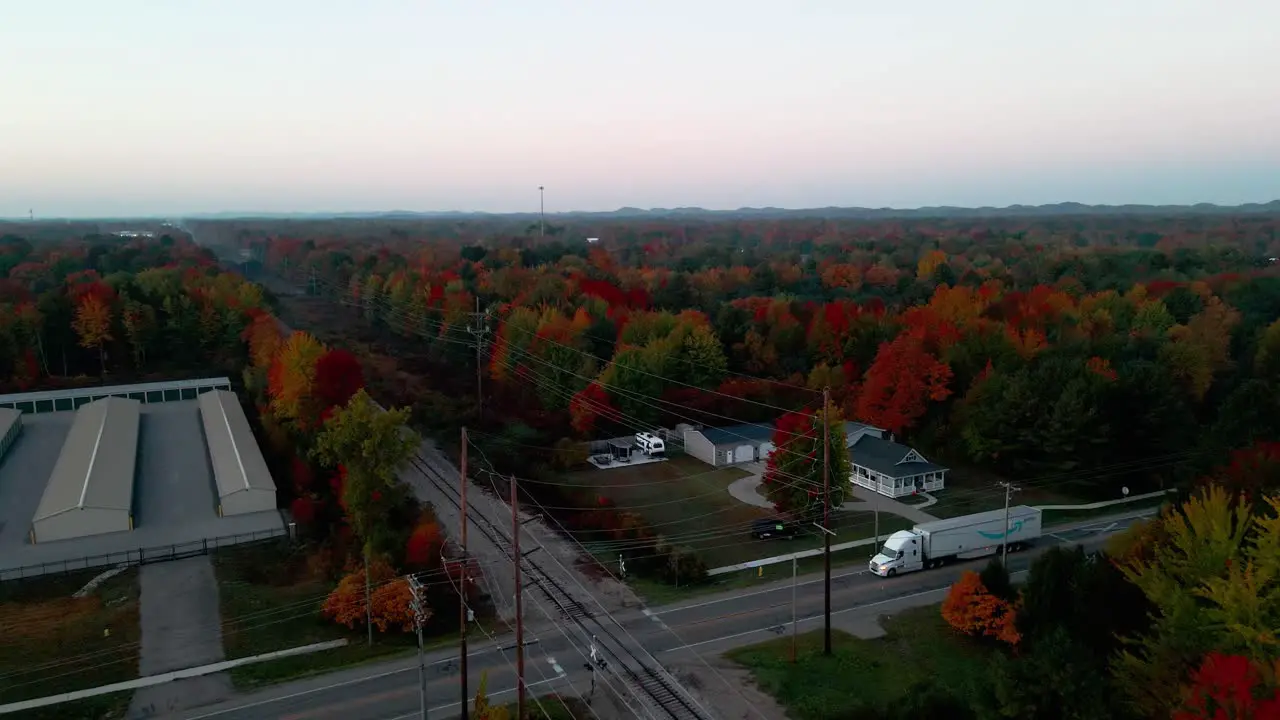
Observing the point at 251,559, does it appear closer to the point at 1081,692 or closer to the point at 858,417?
the point at 1081,692

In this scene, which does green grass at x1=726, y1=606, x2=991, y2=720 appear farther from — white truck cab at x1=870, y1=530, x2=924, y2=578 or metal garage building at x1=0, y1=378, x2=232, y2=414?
metal garage building at x1=0, y1=378, x2=232, y2=414

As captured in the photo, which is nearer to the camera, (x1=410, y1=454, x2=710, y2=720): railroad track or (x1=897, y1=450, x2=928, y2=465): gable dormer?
(x1=410, y1=454, x2=710, y2=720): railroad track

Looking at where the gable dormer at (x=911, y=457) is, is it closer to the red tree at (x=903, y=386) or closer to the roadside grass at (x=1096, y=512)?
the red tree at (x=903, y=386)

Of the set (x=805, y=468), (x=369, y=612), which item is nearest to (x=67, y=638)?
(x=369, y=612)

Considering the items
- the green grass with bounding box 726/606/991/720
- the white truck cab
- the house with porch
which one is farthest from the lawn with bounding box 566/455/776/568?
the green grass with bounding box 726/606/991/720

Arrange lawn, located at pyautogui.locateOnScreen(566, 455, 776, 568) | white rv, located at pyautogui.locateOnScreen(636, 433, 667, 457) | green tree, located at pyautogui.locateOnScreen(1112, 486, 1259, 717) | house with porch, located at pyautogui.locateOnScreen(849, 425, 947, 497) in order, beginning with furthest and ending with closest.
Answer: white rv, located at pyautogui.locateOnScreen(636, 433, 667, 457) → house with porch, located at pyautogui.locateOnScreen(849, 425, 947, 497) → lawn, located at pyautogui.locateOnScreen(566, 455, 776, 568) → green tree, located at pyautogui.locateOnScreen(1112, 486, 1259, 717)

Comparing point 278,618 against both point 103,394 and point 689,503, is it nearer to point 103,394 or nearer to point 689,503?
point 689,503
